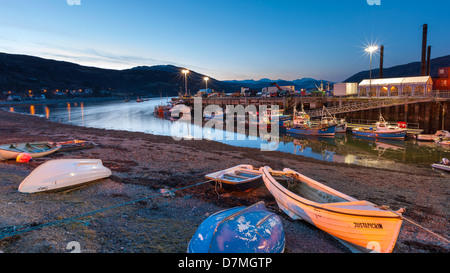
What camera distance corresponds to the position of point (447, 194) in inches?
446

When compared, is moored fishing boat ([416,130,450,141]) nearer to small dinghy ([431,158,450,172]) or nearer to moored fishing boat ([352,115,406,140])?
moored fishing boat ([352,115,406,140])

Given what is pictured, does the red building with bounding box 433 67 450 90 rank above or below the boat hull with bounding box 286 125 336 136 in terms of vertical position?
above

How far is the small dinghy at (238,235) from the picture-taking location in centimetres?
451

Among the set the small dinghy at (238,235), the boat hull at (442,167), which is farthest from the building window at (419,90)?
the small dinghy at (238,235)

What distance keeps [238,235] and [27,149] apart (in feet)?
53.9

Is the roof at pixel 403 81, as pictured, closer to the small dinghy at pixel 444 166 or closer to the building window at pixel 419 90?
the building window at pixel 419 90

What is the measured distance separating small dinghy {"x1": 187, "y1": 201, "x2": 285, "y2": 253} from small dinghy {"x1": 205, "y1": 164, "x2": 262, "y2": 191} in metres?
4.17

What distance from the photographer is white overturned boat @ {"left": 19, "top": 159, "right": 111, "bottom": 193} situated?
344 inches

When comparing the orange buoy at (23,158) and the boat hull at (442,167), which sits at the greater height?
the orange buoy at (23,158)

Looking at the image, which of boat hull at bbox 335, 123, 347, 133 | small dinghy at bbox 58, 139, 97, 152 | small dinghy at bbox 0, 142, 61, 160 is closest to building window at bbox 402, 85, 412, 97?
boat hull at bbox 335, 123, 347, 133

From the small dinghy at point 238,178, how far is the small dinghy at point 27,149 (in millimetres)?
11693

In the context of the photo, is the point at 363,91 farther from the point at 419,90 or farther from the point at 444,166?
A: the point at 444,166

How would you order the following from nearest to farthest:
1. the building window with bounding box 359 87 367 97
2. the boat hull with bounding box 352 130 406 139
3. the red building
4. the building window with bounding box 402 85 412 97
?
the boat hull with bounding box 352 130 406 139, the building window with bounding box 402 85 412 97, the red building, the building window with bounding box 359 87 367 97
